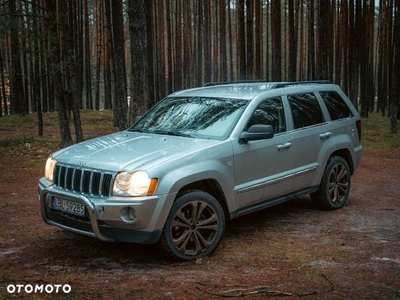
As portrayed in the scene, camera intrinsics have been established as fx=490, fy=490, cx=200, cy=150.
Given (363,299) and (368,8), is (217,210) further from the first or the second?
(368,8)

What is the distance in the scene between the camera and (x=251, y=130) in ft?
18.0

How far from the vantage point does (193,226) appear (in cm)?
501

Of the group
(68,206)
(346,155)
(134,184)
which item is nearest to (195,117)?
(134,184)

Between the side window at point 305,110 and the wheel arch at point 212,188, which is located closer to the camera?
the wheel arch at point 212,188

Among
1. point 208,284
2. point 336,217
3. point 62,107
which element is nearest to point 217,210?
point 208,284

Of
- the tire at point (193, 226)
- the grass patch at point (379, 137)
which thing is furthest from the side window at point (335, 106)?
the grass patch at point (379, 137)

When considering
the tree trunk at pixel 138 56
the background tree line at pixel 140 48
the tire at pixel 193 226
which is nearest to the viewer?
the tire at pixel 193 226

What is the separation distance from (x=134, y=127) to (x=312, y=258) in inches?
113

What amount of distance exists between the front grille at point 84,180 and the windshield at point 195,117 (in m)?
1.33

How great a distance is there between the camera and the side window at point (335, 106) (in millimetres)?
7316

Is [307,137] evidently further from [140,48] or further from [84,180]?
[140,48]

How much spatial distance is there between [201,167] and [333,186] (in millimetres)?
2967

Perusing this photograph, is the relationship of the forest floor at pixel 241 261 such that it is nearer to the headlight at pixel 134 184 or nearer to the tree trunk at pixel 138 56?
the headlight at pixel 134 184

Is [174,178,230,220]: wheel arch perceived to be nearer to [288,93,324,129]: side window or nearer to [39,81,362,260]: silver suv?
[39,81,362,260]: silver suv
